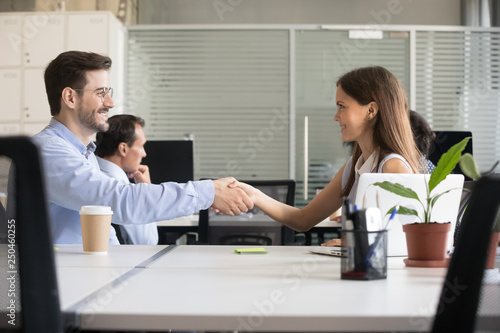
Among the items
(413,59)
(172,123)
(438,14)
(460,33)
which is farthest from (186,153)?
(438,14)

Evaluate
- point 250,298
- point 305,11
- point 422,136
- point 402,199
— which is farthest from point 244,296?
point 305,11

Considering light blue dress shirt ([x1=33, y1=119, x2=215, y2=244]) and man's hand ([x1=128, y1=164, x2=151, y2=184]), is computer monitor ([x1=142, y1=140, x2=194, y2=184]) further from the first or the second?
light blue dress shirt ([x1=33, y1=119, x2=215, y2=244])

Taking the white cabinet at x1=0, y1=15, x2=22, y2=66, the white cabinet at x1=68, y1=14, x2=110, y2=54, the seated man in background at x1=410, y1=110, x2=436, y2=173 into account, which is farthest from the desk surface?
the white cabinet at x1=0, y1=15, x2=22, y2=66

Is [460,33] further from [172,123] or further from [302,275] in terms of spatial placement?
[302,275]

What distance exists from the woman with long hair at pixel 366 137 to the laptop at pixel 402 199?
424mm

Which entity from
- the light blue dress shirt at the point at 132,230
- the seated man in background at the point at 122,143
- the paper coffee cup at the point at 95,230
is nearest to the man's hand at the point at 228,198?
the paper coffee cup at the point at 95,230

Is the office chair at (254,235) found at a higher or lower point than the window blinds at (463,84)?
lower

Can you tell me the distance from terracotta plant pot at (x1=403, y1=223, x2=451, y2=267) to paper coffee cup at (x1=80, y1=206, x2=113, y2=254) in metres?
0.79

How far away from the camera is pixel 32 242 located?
799mm

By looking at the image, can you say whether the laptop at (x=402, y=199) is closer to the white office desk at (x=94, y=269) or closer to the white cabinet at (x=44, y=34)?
the white office desk at (x=94, y=269)

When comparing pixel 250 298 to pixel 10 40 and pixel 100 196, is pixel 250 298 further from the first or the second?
pixel 10 40

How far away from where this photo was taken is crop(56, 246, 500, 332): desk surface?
0.86 meters

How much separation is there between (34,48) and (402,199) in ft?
15.5

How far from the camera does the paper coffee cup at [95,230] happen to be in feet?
5.40
